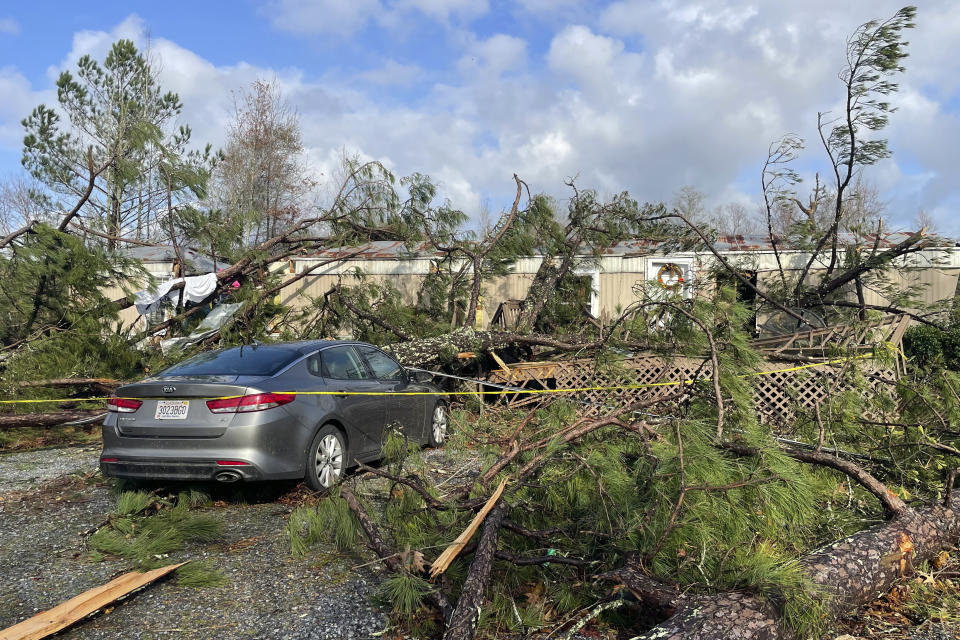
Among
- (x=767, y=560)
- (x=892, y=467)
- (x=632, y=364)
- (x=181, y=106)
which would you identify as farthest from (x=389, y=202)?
(x=181, y=106)

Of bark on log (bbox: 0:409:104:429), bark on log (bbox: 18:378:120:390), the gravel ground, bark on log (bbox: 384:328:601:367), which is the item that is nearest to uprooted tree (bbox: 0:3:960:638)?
bark on log (bbox: 384:328:601:367)

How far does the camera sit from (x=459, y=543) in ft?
9.99

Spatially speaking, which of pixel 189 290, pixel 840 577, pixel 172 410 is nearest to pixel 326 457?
pixel 172 410

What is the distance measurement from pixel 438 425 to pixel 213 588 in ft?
12.7

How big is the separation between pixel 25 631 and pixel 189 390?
2.28m

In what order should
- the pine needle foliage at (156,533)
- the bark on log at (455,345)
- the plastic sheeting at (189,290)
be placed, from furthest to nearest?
the plastic sheeting at (189,290) → the bark on log at (455,345) → the pine needle foliage at (156,533)

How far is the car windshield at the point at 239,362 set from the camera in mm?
5484

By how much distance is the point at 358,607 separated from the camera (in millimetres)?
3354

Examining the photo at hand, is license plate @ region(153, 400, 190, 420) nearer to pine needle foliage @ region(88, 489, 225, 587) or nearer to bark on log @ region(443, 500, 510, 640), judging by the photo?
pine needle foliage @ region(88, 489, 225, 587)

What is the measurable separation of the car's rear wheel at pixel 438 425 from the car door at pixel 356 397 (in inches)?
38.5

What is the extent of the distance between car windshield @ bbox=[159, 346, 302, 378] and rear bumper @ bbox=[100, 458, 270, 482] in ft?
2.46

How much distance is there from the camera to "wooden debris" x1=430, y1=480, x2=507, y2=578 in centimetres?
296

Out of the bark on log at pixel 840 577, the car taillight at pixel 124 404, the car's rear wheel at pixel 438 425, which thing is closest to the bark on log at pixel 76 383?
the car taillight at pixel 124 404

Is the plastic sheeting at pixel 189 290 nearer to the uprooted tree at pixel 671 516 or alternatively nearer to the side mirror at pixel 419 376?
the side mirror at pixel 419 376
